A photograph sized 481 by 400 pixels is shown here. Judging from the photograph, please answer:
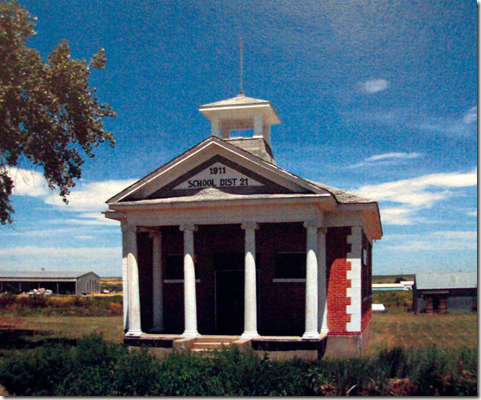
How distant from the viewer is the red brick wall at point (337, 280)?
1991cm

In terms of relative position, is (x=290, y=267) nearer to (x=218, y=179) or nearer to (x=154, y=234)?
(x=218, y=179)

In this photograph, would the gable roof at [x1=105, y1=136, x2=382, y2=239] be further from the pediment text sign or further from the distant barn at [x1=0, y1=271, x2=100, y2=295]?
the distant barn at [x1=0, y1=271, x2=100, y2=295]

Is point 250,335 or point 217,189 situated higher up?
point 217,189

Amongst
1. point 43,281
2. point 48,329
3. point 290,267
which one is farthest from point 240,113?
point 43,281

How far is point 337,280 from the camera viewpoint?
789 inches

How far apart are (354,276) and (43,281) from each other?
163 feet

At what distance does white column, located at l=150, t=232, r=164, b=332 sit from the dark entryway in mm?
2123

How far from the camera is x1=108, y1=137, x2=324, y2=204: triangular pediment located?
18297 mm

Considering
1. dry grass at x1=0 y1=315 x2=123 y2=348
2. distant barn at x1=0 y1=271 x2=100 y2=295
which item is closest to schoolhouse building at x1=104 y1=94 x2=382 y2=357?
dry grass at x1=0 y1=315 x2=123 y2=348

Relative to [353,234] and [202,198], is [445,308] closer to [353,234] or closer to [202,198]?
[353,234]

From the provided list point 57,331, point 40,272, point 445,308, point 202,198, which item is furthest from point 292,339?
point 40,272

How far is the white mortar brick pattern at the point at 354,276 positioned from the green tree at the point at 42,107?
36.1 feet

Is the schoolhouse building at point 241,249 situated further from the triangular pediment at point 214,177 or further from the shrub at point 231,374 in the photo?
the shrub at point 231,374

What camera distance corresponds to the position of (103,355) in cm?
1422
